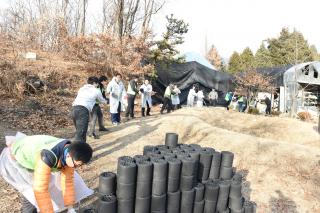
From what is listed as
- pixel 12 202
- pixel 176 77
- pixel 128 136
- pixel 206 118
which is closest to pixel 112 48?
pixel 176 77

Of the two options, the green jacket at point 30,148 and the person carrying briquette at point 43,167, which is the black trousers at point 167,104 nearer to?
the person carrying briquette at point 43,167

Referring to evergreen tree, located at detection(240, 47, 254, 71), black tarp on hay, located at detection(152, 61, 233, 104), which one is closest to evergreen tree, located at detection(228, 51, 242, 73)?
evergreen tree, located at detection(240, 47, 254, 71)

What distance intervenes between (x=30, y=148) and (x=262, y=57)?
129 ft

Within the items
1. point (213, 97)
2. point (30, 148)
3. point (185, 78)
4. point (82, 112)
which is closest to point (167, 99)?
point (213, 97)

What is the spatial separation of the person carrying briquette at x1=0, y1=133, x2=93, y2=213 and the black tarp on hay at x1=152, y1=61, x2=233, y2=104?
14.9 metres

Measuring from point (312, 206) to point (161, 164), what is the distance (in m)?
3.30

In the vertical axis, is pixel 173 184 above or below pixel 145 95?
below

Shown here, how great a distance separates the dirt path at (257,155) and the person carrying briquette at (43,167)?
156 centimetres

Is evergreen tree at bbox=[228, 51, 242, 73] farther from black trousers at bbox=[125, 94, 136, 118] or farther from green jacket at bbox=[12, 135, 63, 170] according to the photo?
green jacket at bbox=[12, 135, 63, 170]

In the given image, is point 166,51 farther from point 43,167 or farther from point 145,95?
point 43,167

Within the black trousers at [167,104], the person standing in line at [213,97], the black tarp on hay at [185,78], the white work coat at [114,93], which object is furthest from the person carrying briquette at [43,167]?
the person standing in line at [213,97]

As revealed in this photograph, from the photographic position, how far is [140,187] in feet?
13.3

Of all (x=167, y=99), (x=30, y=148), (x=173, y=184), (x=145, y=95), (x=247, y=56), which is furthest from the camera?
(x=247, y=56)

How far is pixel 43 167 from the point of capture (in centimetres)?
279
